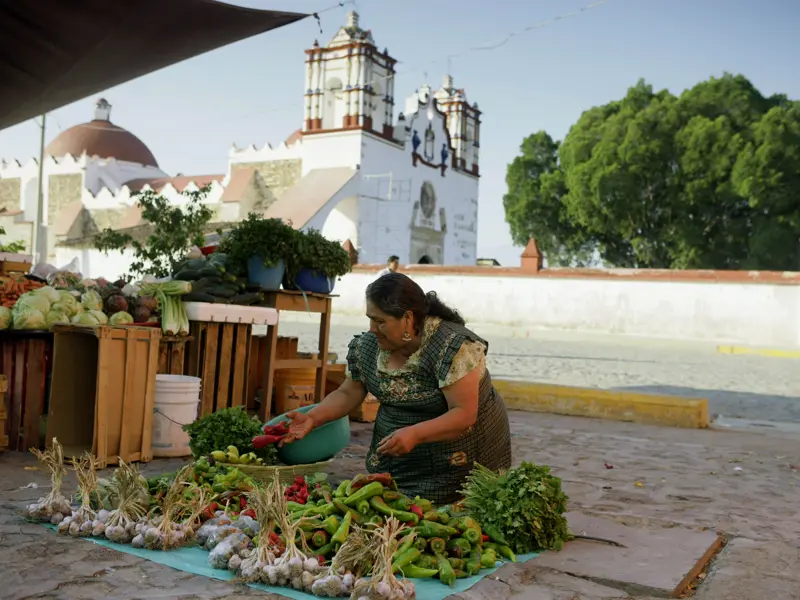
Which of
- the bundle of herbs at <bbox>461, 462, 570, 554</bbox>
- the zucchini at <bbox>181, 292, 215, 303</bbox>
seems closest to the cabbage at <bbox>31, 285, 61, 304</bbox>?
the zucchini at <bbox>181, 292, 215, 303</bbox>

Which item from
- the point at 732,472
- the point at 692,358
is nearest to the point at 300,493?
the point at 732,472

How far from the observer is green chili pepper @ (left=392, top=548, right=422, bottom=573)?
3.09 metres

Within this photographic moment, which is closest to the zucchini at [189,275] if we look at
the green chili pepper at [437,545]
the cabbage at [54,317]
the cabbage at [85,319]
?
the cabbage at [85,319]

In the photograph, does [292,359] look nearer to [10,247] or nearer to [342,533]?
[342,533]

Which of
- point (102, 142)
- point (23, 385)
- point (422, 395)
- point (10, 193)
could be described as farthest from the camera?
point (10, 193)

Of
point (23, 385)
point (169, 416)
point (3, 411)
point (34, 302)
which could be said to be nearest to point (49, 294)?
point (34, 302)

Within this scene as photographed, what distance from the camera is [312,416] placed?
4.27 meters

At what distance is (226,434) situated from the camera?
457cm

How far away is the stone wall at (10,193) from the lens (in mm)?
44094

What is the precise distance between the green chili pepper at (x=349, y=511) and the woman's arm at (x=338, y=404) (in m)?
0.89

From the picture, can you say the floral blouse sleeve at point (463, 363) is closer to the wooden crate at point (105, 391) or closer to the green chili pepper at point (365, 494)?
the green chili pepper at point (365, 494)

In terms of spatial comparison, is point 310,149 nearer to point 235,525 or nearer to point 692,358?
point 692,358

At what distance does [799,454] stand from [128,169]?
40.5 metres

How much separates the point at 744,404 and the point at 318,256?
630 centimetres
